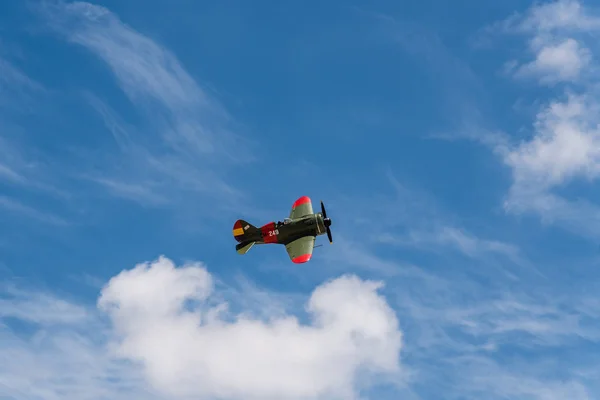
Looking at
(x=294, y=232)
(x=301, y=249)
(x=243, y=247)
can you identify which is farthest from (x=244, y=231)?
(x=301, y=249)

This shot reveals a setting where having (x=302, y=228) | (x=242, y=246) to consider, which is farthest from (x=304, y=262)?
(x=242, y=246)

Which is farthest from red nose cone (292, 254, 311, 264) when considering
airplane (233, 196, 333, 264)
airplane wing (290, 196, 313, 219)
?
airplane wing (290, 196, 313, 219)

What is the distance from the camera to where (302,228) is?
114 m

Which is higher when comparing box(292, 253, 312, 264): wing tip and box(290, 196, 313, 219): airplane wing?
box(290, 196, 313, 219): airplane wing

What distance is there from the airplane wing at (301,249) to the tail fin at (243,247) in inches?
329

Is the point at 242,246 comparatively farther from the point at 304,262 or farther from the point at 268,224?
the point at 304,262

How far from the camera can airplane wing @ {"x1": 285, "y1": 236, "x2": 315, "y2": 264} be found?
4370 inches

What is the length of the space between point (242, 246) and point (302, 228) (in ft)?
43.5

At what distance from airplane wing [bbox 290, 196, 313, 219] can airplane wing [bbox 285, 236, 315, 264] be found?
637 centimetres

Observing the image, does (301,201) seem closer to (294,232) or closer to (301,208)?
(301,208)

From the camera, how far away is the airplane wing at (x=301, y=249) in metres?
111

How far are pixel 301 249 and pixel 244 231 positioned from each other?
542 inches

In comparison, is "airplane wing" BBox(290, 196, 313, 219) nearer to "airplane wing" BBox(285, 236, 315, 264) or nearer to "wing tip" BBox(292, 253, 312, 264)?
"airplane wing" BBox(285, 236, 315, 264)

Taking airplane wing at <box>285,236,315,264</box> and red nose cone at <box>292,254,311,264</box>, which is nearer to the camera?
red nose cone at <box>292,254,311,264</box>
